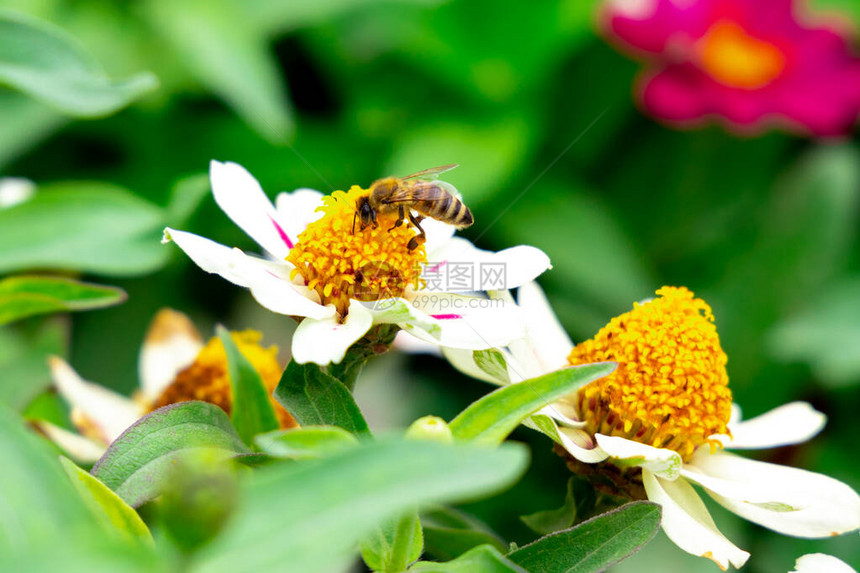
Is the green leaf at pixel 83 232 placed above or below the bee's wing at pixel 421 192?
below

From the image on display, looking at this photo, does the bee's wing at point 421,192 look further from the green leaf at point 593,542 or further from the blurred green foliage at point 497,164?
the blurred green foliage at point 497,164

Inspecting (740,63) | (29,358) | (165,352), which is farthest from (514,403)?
(740,63)

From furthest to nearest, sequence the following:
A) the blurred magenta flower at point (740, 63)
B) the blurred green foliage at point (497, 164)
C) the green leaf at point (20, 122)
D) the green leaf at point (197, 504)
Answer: the blurred magenta flower at point (740, 63) < the blurred green foliage at point (497, 164) < the green leaf at point (20, 122) < the green leaf at point (197, 504)

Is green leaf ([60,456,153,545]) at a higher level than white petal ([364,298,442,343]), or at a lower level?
lower

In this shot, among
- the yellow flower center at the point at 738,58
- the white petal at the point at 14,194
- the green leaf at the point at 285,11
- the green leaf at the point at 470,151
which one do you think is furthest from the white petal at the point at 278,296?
the yellow flower center at the point at 738,58

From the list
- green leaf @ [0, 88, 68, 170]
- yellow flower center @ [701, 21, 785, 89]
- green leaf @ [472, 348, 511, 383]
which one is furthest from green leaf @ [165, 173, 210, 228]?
yellow flower center @ [701, 21, 785, 89]

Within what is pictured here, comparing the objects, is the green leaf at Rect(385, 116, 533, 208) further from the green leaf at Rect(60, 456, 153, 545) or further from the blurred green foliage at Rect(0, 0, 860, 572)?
the green leaf at Rect(60, 456, 153, 545)
